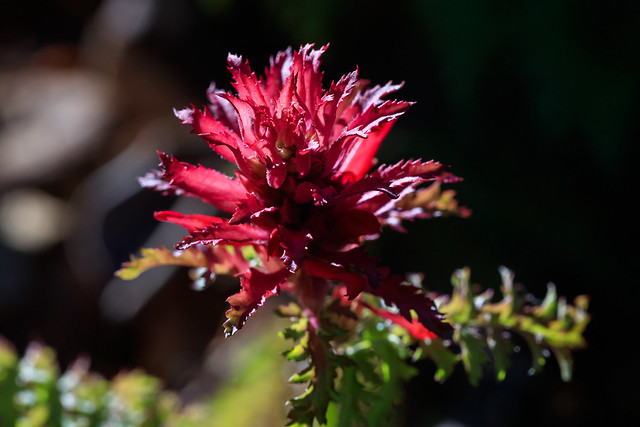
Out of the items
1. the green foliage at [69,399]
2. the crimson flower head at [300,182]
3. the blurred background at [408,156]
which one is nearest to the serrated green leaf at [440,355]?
the crimson flower head at [300,182]

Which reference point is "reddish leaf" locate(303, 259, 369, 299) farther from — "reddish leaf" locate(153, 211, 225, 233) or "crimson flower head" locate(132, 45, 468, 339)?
"reddish leaf" locate(153, 211, 225, 233)

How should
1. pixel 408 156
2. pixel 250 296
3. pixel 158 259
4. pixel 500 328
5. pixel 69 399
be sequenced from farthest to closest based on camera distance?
pixel 408 156, pixel 69 399, pixel 500 328, pixel 158 259, pixel 250 296

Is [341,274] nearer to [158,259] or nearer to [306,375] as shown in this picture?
[306,375]

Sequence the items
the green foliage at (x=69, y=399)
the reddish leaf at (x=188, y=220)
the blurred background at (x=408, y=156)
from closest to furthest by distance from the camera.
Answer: the reddish leaf at (x=188, y=220) → the green foliage at (x=69, y=399) → the blurred background at (x=408, y=156)

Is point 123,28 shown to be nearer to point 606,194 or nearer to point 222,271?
point 606,194

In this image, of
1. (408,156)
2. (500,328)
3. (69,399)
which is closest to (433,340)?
(500,328)

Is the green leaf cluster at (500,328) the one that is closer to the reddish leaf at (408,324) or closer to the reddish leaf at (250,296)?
the reddish leaf at (408,324)
